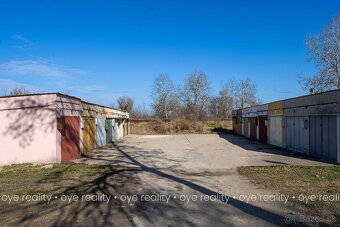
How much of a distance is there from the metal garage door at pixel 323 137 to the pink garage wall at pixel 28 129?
12.1 metres

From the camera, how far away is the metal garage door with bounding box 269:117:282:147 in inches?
645

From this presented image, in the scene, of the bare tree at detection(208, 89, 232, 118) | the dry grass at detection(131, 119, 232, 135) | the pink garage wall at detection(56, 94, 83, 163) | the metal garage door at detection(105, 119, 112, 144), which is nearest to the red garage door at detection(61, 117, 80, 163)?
the pink garage wall at detection(56, 94, 83, 163)

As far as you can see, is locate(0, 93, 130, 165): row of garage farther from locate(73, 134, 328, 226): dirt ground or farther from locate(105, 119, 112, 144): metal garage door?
locate(105, 119, 112, 144): metal garage door

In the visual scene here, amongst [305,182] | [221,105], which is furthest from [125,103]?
[305,182]

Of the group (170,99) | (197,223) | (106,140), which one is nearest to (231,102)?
(170,99)

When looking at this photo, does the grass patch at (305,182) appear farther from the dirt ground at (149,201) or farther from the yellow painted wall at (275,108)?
the yellow painted wall at (275,108)

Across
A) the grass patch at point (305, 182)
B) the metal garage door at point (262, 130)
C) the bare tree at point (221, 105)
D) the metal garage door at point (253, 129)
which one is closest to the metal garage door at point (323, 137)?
the grass patch at point (305, 182)

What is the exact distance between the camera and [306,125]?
12.5 m

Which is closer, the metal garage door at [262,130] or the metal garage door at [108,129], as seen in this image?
the metal garage door at [262,130]

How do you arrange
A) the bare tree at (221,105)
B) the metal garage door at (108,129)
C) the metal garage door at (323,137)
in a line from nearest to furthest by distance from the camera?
1. the metal garage door at (323,137)
2. the metal garage door at (108,129)
3. the bare tree at (221,105)

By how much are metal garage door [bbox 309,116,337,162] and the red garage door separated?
12013 millimetres

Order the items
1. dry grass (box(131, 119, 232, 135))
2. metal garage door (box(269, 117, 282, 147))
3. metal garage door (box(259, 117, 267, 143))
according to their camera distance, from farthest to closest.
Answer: dry grass (box(131, 119, 232, 135)) → metal garage door (box(259, 117, 267, 143)) → metal garage door (box(269, 117, 282, 147))

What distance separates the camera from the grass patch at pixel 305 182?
5004mm

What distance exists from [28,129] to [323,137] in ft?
44.6
